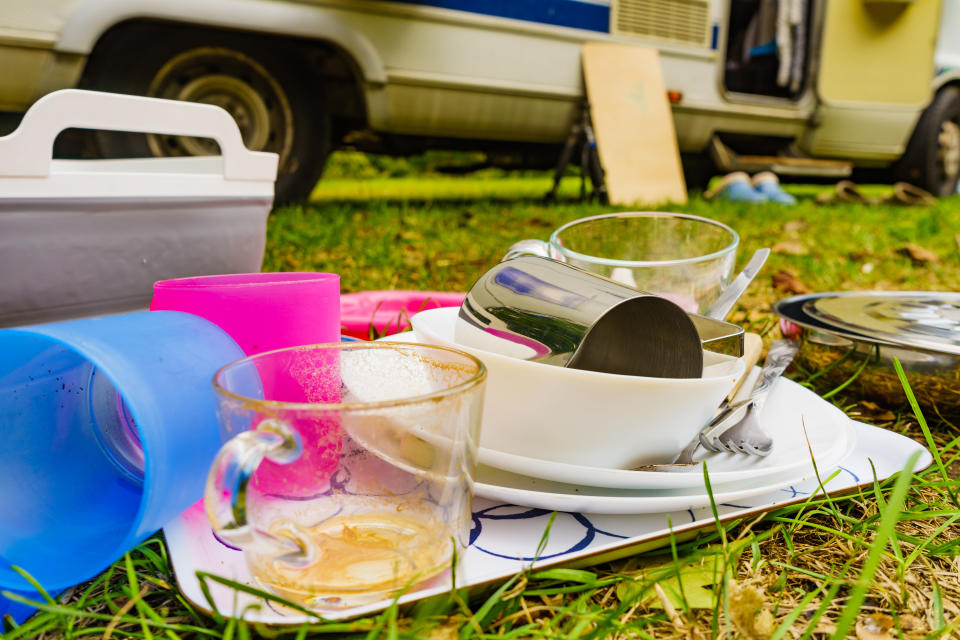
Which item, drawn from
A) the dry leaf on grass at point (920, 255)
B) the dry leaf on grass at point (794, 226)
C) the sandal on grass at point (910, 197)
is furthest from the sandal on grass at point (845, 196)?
the dry leaf on grass at point (920, 255)

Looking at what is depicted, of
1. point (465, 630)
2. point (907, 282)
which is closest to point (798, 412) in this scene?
point (465, 630)

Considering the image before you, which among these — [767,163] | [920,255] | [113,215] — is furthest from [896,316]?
[767,163]

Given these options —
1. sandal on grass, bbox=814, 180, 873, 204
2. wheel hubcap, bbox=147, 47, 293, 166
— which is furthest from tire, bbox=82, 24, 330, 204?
sandal on grass, bbox=814, 180, 873, 204

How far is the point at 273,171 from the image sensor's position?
111cm

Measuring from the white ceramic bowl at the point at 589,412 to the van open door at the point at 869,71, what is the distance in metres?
4.46

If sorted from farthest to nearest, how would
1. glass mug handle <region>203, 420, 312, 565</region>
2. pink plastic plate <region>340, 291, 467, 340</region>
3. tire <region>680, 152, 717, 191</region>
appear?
tire <region>680, 152, 717, 191</region>, pink plastic plate <region>340, 291, 467, 340</region>, glass mug handle <region>203, 420, 312, 565</region>

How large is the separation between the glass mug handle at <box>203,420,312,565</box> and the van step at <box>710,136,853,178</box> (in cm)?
428

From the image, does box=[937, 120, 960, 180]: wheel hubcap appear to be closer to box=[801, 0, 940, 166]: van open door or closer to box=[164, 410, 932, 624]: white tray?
box=[801, 0, 940, 166]: van open door

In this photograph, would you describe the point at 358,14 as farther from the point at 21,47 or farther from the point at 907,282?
the point at 907,282

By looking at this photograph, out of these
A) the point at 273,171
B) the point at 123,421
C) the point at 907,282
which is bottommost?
the point at 907,282

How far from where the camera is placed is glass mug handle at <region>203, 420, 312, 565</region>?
39 cm

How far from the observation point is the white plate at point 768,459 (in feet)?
1.69

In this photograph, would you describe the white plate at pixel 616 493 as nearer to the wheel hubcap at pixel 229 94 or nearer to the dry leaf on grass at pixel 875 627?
the dry leaf on grass at pixel 875 627

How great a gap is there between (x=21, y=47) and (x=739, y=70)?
168 inches
